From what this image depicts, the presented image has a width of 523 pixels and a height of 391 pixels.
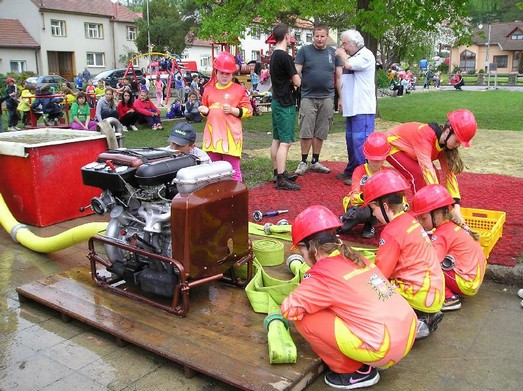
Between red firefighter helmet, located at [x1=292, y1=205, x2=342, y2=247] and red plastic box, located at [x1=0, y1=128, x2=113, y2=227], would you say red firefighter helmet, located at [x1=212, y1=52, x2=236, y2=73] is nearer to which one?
red plastic box, located at [x1=0, y1=128, x2=113, y2=227]

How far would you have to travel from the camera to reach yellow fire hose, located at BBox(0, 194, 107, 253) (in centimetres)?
464

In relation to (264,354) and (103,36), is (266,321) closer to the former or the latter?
(264,354)

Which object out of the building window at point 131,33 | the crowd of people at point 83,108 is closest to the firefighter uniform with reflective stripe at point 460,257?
the crowd of people at point 83,108

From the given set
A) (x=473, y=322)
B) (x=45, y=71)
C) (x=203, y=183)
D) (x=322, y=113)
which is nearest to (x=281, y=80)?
(x=322, y=113)

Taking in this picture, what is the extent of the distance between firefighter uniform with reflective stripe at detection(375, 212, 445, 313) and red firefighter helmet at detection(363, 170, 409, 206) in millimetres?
177

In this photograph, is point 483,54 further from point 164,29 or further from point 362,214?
point 362,214

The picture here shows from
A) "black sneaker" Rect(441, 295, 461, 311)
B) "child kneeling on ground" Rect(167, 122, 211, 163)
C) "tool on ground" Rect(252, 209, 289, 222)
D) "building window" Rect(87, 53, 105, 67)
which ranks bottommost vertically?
"black sneaker" Rect(441, 295, 461, 311)

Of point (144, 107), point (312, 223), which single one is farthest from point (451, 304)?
point (144, 107)

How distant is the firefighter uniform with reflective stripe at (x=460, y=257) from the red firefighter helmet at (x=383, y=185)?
0.72 meters

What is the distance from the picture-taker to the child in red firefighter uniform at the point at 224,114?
18.8 ft

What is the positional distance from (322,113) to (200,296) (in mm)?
4147

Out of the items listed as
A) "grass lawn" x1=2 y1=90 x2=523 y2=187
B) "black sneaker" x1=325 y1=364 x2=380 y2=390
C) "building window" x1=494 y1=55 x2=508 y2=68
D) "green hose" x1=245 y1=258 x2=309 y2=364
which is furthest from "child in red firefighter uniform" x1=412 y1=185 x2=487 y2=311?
"building window" x1=494 y1=55 x2=508 y2=68

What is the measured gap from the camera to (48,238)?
5039 mm

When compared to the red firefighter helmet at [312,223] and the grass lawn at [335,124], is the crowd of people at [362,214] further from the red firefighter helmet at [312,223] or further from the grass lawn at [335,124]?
the grass lawn at [335,124]
